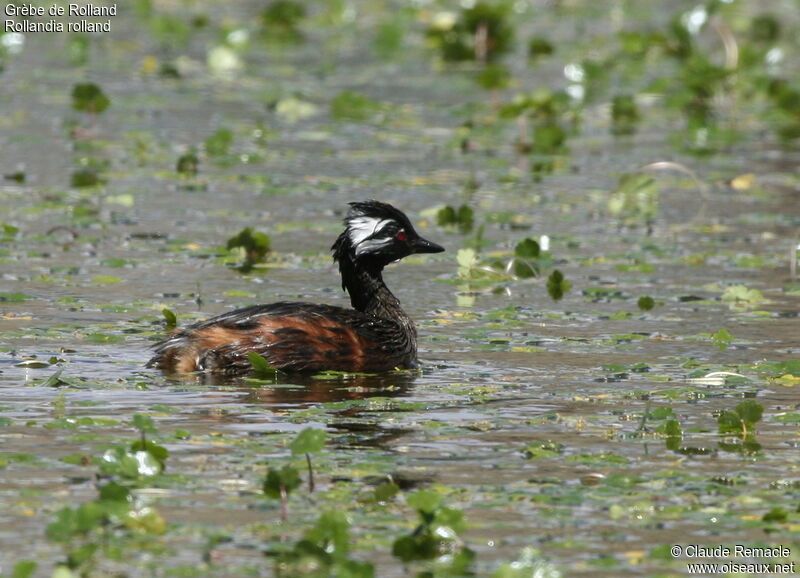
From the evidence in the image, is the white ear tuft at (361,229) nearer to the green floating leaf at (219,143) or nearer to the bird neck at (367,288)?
the bird neck at (367,288)

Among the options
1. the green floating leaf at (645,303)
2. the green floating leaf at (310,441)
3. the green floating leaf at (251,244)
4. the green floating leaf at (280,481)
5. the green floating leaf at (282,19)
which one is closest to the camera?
the green floating leaf at (280,481)

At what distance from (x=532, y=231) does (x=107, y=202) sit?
4.17 metres

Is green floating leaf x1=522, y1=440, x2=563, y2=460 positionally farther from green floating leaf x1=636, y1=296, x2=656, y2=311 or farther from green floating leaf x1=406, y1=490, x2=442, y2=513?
green floating leaf x1=636, y1=296, x2=656, y2=311

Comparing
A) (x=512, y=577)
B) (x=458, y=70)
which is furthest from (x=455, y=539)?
(x=458, y=70)

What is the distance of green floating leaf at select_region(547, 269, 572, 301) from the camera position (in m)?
13.3

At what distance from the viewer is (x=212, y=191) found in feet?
56.0

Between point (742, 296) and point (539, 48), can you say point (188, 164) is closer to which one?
point (742, 296)

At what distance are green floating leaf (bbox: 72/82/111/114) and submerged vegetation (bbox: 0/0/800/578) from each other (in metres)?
0.03

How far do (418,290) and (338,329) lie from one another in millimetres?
2704

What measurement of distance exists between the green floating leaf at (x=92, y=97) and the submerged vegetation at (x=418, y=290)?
0.03 meters

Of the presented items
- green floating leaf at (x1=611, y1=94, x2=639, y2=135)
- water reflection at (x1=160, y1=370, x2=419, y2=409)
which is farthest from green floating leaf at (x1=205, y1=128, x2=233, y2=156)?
water reflection at (x1=160, y1=370, x2=419, y2=409)

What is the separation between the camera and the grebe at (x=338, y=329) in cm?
1055

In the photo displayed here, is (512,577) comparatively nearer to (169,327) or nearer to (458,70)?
(169,327)

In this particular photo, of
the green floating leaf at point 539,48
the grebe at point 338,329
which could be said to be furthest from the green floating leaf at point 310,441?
the green floating leaf at point 539,48
